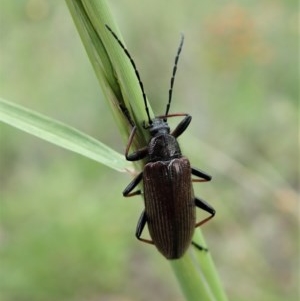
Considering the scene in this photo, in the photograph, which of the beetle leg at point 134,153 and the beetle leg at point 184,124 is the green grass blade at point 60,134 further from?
the beetle leg at point 184,124

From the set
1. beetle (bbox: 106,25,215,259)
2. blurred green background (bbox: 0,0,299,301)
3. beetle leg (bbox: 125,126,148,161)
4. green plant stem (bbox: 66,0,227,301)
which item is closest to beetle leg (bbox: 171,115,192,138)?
beetle (bbox: 106,25,215,259)

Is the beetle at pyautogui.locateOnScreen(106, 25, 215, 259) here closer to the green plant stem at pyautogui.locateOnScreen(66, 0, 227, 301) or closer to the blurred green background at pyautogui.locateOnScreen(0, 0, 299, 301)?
the green plant stem at pyautogui.locateOnScreen(66, 0, 227, 301)

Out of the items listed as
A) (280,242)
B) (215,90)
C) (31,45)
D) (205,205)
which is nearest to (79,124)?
(31,45)

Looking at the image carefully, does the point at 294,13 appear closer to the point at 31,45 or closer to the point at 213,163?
the point at 213,163

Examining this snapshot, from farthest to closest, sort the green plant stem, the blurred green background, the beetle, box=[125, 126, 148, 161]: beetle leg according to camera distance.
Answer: the blurred green background
the beetle
box=[125, 126, 148, 161]: beetle leg
the green plant stem

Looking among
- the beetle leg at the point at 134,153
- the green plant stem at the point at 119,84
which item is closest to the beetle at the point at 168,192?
the beetle leg at the point at 134,153

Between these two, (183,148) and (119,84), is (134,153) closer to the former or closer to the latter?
(119,84)
